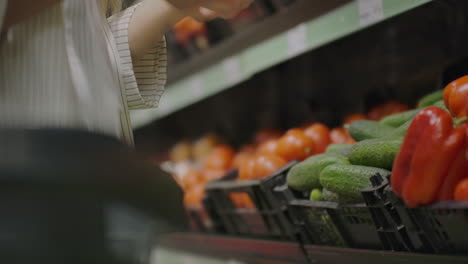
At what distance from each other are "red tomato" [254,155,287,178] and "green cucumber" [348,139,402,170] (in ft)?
1.35

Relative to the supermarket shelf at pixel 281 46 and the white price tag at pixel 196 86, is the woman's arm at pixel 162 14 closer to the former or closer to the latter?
the supermarket shelf at pixel 281 46

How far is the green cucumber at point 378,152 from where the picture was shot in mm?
1036

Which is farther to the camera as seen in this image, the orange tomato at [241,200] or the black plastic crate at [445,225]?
the orange tomato at [241,200]

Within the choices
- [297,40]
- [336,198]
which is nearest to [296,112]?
[297,40]

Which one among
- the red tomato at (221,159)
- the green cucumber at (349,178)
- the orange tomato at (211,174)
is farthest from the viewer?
the red tomato at (221,159)

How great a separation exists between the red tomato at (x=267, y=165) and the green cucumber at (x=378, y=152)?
1.35ft

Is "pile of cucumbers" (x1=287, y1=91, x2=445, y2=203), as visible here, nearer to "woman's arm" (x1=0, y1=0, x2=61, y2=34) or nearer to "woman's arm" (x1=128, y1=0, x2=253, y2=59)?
"woman's arm" (x1=128, y1=0, x2=253, y2=59)

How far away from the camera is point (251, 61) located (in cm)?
168

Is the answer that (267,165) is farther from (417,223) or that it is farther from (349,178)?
(417,223)

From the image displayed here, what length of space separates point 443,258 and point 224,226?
952 mm

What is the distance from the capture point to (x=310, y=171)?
4.08 feet

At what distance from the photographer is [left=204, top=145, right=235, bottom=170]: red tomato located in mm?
2229

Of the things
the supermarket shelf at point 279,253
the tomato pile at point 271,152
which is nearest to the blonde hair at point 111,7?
the supermarket shelf at point 279,253

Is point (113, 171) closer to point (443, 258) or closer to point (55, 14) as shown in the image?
point (55, 14)
